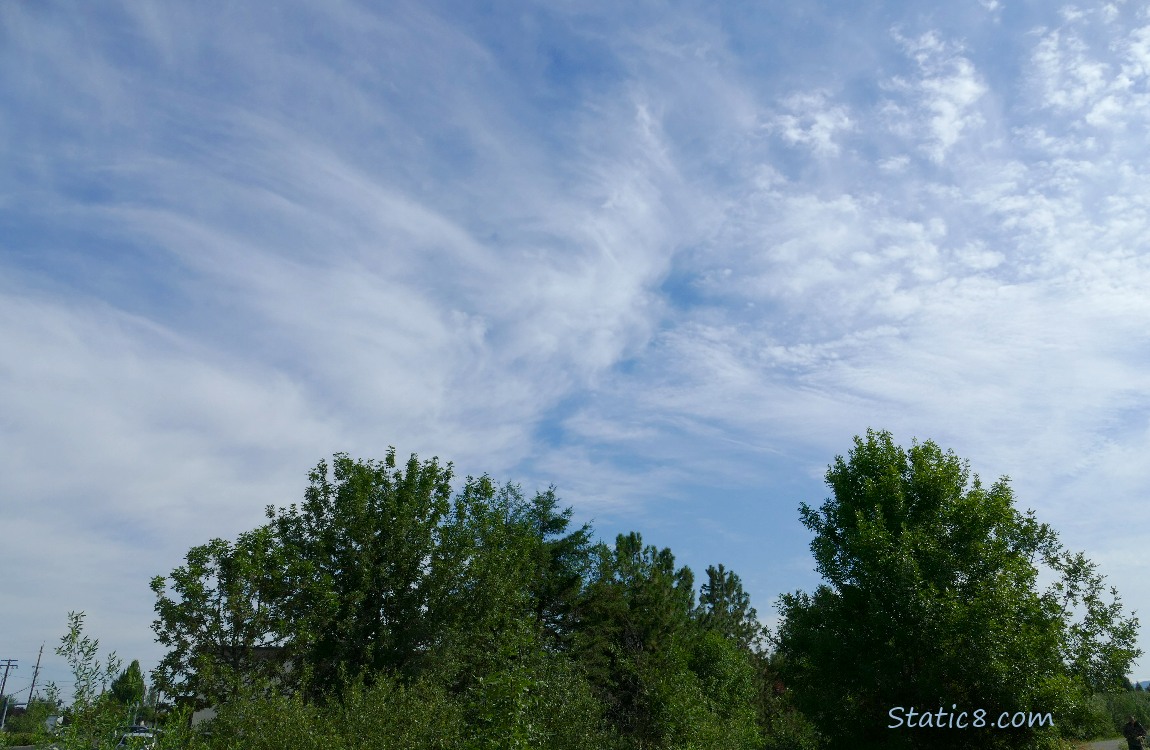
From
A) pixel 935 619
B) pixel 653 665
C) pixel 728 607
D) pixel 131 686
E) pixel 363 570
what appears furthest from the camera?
pixel 728 607

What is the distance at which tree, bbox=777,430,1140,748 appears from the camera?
19891 millimetres

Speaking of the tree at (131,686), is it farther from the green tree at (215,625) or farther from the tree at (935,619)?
the tree at (935,619)

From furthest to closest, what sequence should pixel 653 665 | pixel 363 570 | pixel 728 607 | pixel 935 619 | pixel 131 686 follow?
pixel 728 607
pixel 653 665
pixel 363 570
pixel 935 619
pixel 131 686

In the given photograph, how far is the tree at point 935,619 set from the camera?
19891mm

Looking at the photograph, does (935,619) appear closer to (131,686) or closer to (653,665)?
(653,665)

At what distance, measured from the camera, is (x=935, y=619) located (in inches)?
819

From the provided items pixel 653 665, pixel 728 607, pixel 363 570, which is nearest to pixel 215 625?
pixel 363 570

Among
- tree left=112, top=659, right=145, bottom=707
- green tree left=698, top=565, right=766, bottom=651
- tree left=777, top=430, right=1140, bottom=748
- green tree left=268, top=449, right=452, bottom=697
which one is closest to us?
tree left=112, top=659, right=145, bottom=707

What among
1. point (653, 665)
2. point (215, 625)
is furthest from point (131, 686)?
point (653, 665)

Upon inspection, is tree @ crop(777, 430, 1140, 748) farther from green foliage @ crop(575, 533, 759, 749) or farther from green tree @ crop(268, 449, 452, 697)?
green tree @ crop(268, 449, 452, 697)

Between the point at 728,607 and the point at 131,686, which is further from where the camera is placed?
the point at 728,607

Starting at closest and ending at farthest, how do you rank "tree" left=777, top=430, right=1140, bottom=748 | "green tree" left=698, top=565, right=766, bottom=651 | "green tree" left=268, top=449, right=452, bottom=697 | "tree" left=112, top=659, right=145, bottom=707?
"tree" left=112, top=659, right=145, bottom=707
"tree" left=777, top=430, right=1140, bottom=748
"green tree" left=268, top=449, right=452, bottom=697
"green tree" left=698, top=565, right=766, bottom=651

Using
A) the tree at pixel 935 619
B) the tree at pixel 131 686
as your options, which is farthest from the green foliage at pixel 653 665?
the tree at pixel 131 686

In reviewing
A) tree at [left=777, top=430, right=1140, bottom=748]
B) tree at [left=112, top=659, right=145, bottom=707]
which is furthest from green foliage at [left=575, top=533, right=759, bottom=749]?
tree at [left=112, top=659, right=145, bottom=707]
